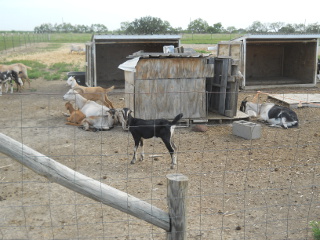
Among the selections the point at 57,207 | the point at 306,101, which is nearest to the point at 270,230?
the point at 57,207

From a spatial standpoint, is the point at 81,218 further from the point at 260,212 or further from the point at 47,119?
the point at 47,119

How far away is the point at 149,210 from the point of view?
3.67 metres

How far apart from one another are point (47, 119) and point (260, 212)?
8.15 metres

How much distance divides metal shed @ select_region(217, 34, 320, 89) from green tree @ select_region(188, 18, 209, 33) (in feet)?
229

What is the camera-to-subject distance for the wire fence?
5184mm

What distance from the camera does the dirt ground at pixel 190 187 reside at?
17.0 feet

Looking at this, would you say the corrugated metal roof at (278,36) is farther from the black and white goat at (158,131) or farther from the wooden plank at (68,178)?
the wooden plank at (68,178)

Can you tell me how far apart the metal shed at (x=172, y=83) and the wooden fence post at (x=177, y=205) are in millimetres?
6990

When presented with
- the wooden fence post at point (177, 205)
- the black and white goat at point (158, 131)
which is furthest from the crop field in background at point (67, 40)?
the wooden fence post at point (177, 205)

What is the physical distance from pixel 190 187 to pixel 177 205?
302 centimetres

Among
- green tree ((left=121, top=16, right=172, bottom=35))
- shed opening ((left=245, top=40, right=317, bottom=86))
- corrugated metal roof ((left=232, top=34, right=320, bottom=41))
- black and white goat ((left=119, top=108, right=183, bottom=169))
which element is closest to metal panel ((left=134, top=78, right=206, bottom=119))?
black and white goat ((left=119, top=108, right=183, bottom=169))

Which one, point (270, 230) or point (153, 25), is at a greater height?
point (153, 25)

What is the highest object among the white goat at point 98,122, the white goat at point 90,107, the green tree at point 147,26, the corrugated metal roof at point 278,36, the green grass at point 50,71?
the green tree at point 147,26

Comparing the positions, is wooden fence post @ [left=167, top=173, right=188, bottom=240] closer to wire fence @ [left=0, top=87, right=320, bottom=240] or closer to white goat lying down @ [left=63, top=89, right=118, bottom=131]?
wire fence @ [left=0, top=87, right=320, bottom=240]
